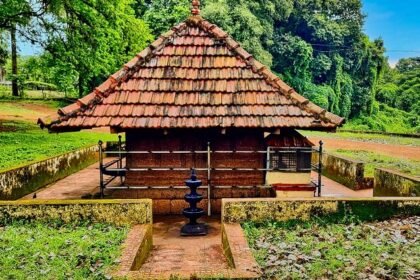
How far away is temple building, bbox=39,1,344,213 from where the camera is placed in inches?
350

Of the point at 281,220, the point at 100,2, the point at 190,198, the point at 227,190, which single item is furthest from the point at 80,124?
the point at 100,2

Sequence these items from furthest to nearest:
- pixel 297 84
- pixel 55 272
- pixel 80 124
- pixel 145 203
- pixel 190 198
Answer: pixel 297 84 < pixel 80 124 < pixel 190 198 < pixel 145 203 < pixel 55 272

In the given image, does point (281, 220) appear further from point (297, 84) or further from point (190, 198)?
point (297, 84)

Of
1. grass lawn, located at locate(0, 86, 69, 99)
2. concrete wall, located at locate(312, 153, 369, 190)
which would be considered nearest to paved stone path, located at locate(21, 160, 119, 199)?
concrete wall, located at locate(312, 153, 369, 190)

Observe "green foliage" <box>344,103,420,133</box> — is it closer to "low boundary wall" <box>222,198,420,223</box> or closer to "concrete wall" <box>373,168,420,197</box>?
"concrete wall" <box>373,168,420,197</box>

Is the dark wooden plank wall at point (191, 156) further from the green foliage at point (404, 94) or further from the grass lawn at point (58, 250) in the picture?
the green foliage at point (404, 94)

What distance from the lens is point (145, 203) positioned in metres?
7.50

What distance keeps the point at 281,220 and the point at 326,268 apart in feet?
6.93

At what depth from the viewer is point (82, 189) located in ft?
38.4

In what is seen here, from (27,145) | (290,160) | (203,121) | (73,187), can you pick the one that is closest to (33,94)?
(27,145)

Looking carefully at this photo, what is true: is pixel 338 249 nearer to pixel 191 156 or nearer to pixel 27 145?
pixel 191 156

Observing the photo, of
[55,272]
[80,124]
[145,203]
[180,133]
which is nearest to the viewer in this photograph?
[55,272]

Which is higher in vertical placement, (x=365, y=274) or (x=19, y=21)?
(x=19, y=21)

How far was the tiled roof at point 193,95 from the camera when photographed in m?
8.82
